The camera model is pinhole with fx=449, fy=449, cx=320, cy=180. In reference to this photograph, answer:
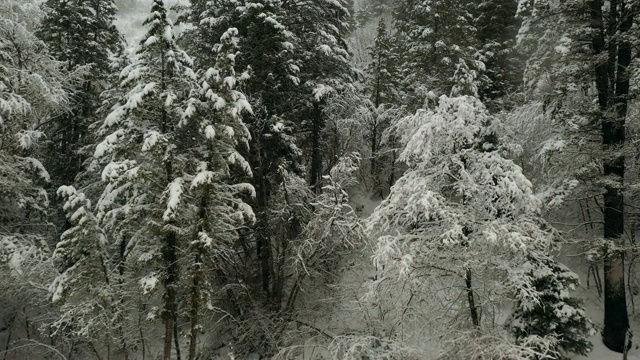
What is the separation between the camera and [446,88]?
68.8 feet

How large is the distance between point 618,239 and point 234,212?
11.3 m

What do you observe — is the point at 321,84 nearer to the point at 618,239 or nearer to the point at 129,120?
the point at 129,120

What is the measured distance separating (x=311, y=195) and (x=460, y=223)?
8.99m

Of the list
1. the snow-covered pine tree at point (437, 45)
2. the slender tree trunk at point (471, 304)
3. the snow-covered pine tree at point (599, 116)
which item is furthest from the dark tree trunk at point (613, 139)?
the snow-covered pine tree at point (437, 45)

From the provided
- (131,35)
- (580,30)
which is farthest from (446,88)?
(131,35)

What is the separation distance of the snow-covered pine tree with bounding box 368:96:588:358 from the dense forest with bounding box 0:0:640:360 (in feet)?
0.20

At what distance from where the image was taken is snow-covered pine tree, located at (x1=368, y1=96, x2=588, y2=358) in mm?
10211

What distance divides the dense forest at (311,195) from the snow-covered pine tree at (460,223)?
0.06 m

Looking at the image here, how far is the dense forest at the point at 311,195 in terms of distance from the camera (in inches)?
431

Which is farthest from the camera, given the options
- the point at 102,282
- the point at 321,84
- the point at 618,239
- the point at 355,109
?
the point at 355,109

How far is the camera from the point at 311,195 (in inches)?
743

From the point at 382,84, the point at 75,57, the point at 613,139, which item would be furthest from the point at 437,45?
the point at 75,57

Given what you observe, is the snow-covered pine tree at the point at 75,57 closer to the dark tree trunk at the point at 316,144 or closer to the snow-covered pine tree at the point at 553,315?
the dark tree trunk at the point at 316,144

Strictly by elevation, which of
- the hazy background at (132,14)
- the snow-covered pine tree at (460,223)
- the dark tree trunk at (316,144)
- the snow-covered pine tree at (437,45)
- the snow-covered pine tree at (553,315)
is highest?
the hazy background at (132,14)
